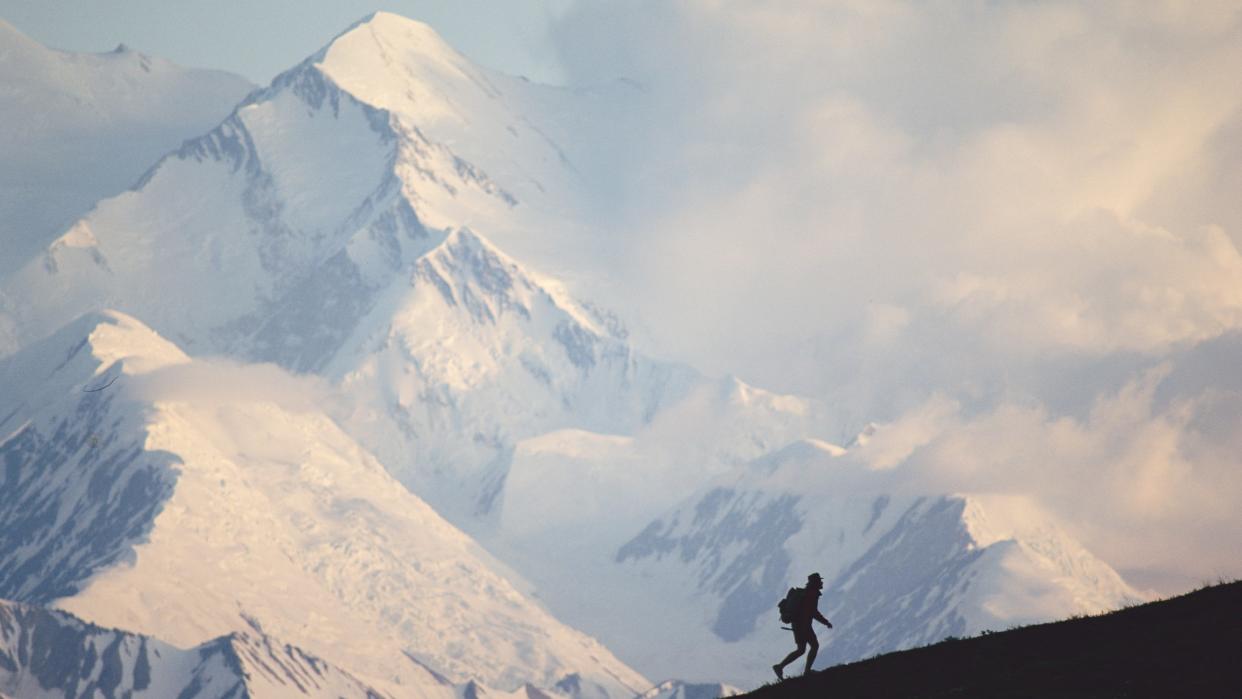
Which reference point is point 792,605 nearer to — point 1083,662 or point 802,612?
point 802,612

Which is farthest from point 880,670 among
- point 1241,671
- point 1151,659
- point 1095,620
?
point 1241,671

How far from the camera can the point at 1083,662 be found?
4666cm

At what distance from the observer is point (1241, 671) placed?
40344mm

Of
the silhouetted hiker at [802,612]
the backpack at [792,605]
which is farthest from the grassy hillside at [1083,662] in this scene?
the backpack at [792,605]

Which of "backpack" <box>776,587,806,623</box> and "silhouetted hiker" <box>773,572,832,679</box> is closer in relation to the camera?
"silhouetted hiker" <box>773,572,832,679</box>

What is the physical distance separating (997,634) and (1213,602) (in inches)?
301

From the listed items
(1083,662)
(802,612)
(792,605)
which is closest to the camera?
(1083,662)

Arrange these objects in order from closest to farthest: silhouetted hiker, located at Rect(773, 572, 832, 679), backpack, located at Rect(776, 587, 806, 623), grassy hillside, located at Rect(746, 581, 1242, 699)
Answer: grassy hillside, located at Rect(746, 581, 1242, 699), silhouetted hiker, located at Rect(773, 572, 832, 679), backpack, located at Rect(776, 587, 806, 623)

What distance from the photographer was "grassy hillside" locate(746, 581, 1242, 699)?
4194 centimetres

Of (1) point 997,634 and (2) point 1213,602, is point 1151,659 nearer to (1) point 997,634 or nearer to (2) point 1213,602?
(2) point 1213,602

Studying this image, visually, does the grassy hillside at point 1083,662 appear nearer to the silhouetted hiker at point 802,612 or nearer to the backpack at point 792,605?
the silhouetted hiker at point 802,612

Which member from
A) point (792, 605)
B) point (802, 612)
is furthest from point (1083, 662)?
point (792, 605)

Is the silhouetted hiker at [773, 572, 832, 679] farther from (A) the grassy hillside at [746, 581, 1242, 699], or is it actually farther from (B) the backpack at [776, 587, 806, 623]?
(A) the grassy hillside at [746, 581, 1242, 699]

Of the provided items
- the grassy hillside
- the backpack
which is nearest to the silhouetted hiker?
the backpack
